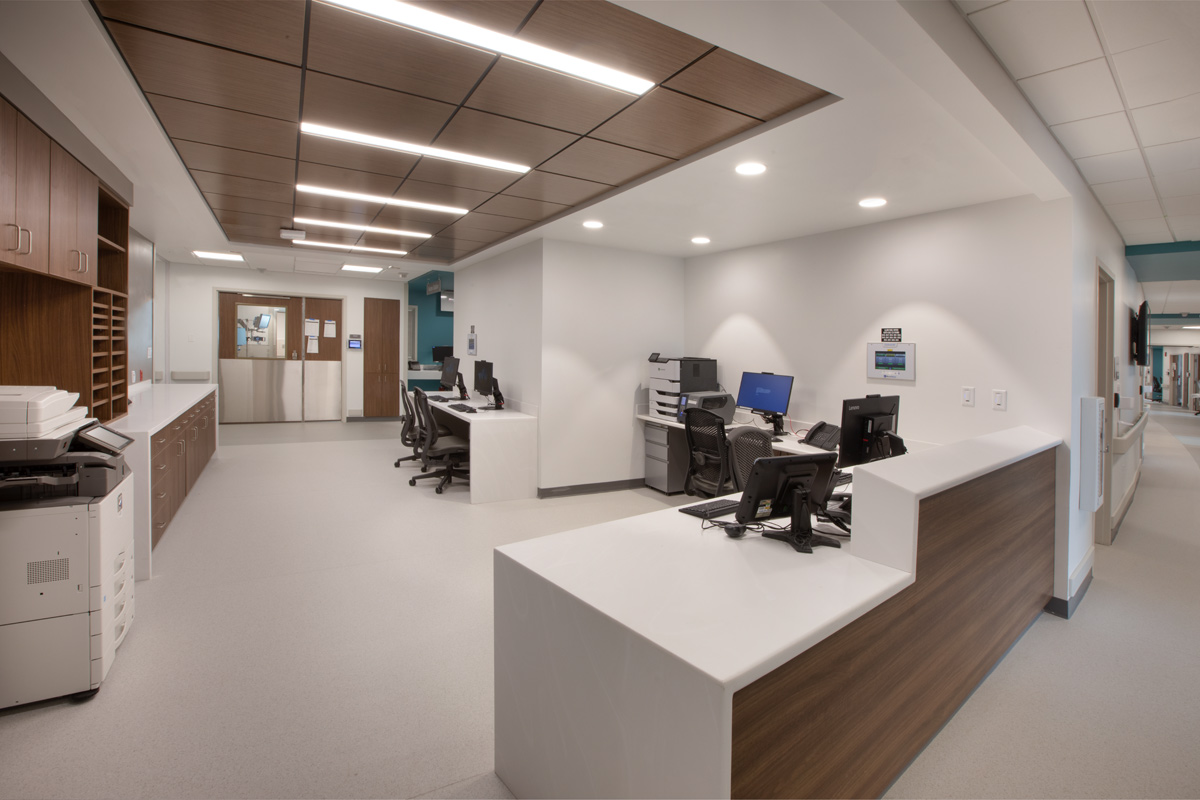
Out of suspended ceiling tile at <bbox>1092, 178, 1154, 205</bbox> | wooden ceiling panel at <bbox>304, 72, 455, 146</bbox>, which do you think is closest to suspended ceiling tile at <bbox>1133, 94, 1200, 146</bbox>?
suspended ceiling tile at <bbox>1092, 178, 1154, 205</bbox>

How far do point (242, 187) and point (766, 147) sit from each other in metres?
3.80

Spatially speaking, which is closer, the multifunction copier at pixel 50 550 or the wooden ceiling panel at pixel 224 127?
the multifunction copier at pixel 50 550

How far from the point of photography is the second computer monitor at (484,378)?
21.4ft

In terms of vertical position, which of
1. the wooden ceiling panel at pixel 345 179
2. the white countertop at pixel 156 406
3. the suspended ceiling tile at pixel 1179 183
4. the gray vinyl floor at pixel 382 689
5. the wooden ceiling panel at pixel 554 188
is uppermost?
the wooden ceiling panel at pixel 345 179

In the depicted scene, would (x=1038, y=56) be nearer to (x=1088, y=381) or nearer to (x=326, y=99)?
(x=1088, y=381)

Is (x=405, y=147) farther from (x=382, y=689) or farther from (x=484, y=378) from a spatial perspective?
(x=484, y=378)

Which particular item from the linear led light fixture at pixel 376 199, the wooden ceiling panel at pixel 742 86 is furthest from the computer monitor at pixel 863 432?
the linear led light fixture at pixel 376 199

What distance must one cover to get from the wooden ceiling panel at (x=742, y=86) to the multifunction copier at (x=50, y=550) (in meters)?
2.90

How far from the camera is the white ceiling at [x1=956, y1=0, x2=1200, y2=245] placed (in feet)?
6.64

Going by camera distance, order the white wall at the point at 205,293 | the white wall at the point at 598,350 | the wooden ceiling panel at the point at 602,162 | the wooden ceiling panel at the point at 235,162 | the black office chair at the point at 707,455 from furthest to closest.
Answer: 1. the white wall at the point at 205,293
2. the white wall at the point at 598,350
3. the black office chair at the point at 707,455
4. the wooden ceiling panel at the point at 235,162
5. the wooden ceiling panel at the point at 602,162

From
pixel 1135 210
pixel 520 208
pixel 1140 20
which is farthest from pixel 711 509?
pixel 1135 210

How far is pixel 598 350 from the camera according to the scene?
591 centimetres

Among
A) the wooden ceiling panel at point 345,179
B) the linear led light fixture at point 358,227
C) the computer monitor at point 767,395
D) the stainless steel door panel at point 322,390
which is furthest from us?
the stainless steel door panel at point 322,390

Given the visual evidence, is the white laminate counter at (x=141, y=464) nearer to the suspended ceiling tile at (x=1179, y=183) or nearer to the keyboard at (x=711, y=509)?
the keyboard at (x=711, y=509)
